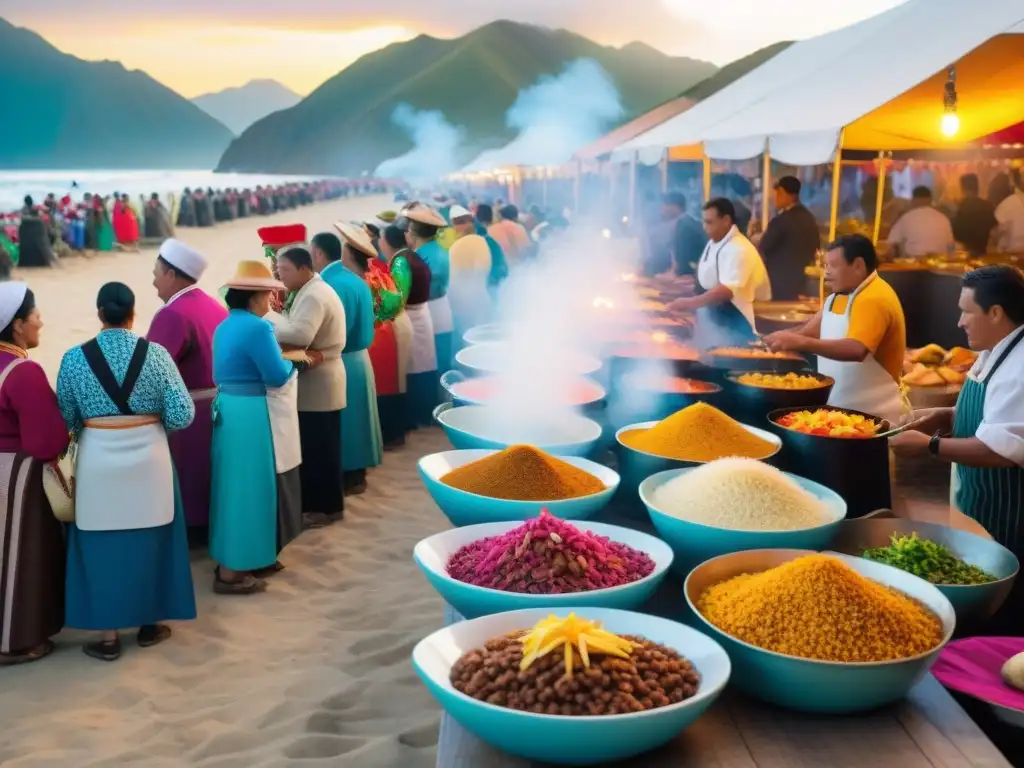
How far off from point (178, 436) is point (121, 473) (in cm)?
111

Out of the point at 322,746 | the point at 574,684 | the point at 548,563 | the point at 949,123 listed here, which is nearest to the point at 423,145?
the point at 949,123

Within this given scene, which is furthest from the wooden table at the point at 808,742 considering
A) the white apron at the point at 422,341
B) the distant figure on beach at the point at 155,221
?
the distant figure on beach at the point at 155,221

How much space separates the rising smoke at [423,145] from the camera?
8100 cm

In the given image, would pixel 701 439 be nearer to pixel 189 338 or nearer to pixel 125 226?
pixel 189 338

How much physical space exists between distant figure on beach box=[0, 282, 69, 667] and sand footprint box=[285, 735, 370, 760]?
132cm

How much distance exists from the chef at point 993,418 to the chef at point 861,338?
643mm

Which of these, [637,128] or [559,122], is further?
[559,122]

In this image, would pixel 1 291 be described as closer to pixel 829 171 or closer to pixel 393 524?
pixel 393 524

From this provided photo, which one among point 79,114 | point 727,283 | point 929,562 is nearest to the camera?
point 929,562

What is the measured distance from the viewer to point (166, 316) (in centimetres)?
416

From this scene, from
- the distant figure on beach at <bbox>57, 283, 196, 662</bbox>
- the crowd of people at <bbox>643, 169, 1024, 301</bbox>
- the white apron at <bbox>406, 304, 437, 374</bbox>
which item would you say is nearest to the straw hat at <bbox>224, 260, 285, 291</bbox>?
the distant figure on beach at <bbox>57, 283, 196, 662</bbox>

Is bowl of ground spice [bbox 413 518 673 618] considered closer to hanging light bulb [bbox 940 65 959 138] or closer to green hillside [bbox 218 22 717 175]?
hanging light bulb [bbox 940 65 959 138]

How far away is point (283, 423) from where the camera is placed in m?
4.21

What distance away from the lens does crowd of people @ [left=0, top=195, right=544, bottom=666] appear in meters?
3.28
